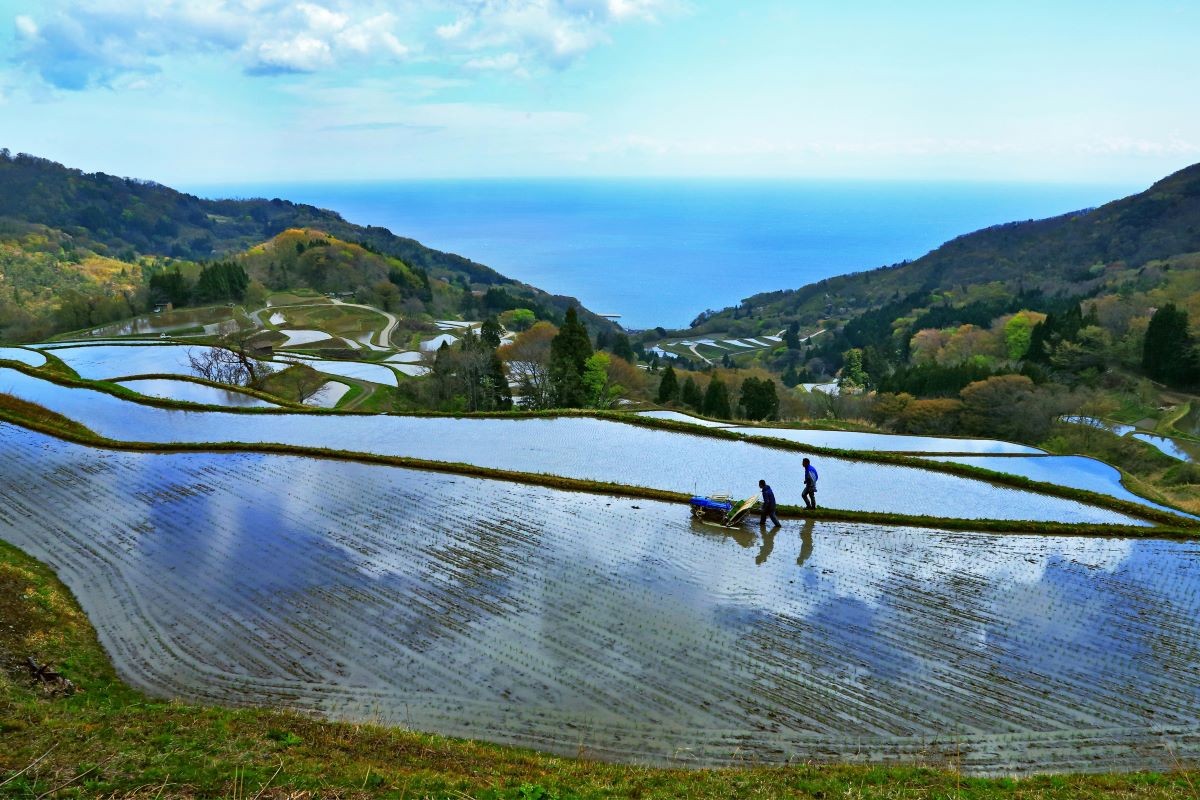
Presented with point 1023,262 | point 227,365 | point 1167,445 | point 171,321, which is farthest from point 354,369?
point 1023,262

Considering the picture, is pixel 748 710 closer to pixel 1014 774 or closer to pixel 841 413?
pixel 1014 774

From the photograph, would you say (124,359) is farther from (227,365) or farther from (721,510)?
(721,510)

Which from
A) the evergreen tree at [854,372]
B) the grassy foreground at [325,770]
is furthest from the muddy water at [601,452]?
the evergreen tree at [854,372]

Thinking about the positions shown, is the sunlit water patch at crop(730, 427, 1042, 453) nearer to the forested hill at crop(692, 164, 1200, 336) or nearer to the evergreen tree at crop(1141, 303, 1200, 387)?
the evergreen tree at crop(1141, 303, 1200, 387)

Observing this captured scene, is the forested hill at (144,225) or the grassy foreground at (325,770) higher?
the forested hill at (144,225)

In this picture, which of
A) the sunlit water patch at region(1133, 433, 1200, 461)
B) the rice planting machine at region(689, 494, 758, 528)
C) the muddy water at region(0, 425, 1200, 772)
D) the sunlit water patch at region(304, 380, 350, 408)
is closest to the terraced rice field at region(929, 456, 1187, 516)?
the muddy water at region(0, 425, 1200, 772)

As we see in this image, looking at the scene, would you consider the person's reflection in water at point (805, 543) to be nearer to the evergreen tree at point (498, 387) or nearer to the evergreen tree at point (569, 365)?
the evergreen tree at point (569, 365)

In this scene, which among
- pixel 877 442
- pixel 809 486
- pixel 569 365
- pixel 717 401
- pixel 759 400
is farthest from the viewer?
pixel 717 401

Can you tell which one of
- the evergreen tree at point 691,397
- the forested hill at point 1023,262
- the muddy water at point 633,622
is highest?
the forested hill at point 1023,262
